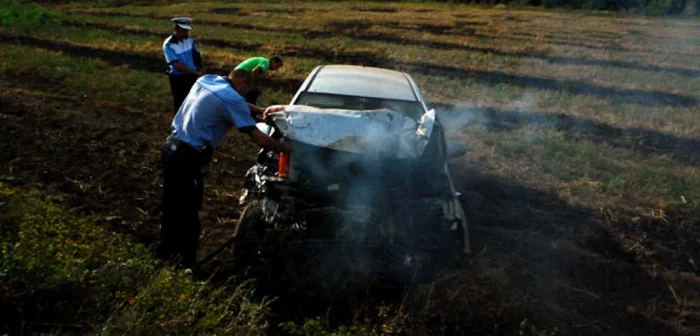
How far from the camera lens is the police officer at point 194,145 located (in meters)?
4.31

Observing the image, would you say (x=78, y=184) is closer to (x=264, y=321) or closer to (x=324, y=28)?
(x=264, y=321)

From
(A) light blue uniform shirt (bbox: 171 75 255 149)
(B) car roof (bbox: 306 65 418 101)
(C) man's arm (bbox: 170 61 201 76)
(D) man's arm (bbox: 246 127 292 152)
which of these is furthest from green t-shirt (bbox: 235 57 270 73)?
(C) man's arm (bbox: 170 61 201 76)

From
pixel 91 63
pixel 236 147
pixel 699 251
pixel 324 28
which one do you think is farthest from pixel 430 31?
pixel 699 251

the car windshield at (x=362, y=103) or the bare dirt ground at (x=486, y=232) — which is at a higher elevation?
the car windshield at (x=362, y=103)

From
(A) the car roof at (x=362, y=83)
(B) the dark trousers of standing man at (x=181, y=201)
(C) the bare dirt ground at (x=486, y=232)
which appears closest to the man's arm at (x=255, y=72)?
(B) the dark trousers of standing man at (x=181, y=201)

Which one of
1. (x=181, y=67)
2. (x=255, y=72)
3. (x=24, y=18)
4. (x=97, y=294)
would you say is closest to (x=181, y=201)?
(x=255, y=72)

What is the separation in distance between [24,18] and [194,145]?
798 inches

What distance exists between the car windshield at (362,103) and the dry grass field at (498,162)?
116 centimetres

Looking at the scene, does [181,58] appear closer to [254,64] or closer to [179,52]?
[179,52]

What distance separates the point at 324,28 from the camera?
78.0ft

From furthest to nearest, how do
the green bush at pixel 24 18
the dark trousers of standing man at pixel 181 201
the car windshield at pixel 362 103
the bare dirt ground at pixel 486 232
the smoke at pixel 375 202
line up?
1. the green bush at pixel 24 18
2. the car windshield at pixel 362 103
3. the dark trousers of standing man at pixel 181 201
4. the smoke at pixel 375 202
5. the bare dirt ground at pixel 486 232

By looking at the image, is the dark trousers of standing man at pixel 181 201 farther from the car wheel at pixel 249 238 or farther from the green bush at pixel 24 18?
the green bush at pixel 24 18

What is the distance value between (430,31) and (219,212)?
1943 centimetres

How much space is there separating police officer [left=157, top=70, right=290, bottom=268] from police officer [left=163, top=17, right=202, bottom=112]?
2.63 metres
